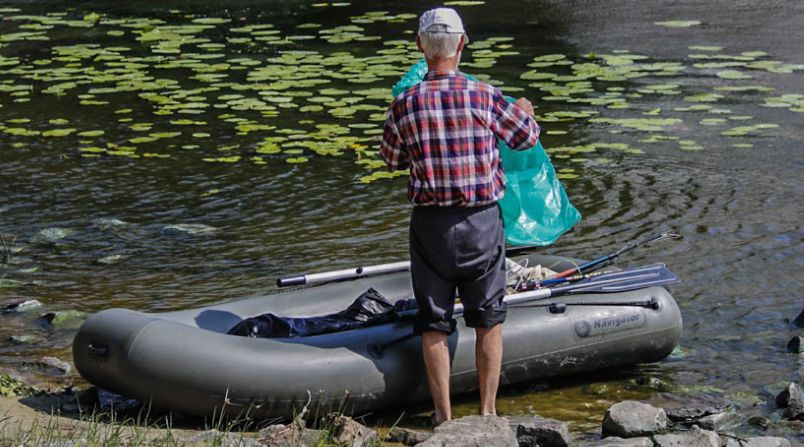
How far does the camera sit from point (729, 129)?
9.60 metres

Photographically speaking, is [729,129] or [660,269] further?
[729,129]

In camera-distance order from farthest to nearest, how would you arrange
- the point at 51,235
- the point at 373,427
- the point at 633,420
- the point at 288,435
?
the point at 51,235, the point at 373,427, the point at 633,420, the point at 288,435

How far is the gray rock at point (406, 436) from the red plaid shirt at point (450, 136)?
0.88 meters

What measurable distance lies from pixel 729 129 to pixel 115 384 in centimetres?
584

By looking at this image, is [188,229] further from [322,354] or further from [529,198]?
[322,354]

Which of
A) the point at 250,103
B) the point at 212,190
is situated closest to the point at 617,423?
the point at 212,190

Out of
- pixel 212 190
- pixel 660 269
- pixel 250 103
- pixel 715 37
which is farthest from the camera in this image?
pixel 715 37

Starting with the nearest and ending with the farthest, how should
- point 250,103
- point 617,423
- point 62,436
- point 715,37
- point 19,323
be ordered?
1. point 62,436
2. point 617,423
3. point 19,323
4. point 250,103
5. point 715,37

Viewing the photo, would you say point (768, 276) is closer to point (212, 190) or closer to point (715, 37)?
point (212, 190)

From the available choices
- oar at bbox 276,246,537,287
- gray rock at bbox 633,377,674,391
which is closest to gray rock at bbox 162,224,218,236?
oar at bbox 276,246,537,287

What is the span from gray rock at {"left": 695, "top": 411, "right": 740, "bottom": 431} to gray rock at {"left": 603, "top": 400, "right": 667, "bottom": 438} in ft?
0.51

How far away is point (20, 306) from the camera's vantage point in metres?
6.72

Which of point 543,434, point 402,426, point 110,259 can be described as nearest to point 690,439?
point 543,434

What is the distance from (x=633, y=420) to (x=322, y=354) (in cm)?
123
